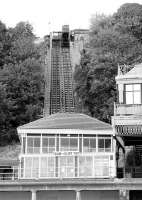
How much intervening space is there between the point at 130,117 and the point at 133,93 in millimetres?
2404

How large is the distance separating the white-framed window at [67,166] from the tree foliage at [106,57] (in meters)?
13.2

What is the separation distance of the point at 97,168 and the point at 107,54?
17907 millimetres

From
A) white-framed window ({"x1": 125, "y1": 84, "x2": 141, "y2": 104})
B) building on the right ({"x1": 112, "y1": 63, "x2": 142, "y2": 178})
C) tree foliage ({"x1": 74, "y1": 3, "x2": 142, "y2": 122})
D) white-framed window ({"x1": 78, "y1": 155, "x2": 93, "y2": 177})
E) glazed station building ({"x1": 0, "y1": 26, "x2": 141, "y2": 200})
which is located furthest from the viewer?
tree foliage ({"x1": 74, "y1": 3, "x2": 142, "y2": 122})

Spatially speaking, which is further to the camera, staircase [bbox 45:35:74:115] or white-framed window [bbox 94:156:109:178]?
staircase [bbox 45:35:74:115]

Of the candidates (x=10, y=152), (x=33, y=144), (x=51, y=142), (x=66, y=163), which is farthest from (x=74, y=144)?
(x=10, y=152)

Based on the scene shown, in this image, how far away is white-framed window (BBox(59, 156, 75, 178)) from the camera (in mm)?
38531

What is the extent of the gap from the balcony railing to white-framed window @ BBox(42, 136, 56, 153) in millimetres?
4532

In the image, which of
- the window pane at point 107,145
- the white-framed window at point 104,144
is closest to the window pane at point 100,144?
the white-framed window at point 104,144

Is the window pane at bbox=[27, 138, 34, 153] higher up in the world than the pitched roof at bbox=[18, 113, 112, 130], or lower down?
lower down

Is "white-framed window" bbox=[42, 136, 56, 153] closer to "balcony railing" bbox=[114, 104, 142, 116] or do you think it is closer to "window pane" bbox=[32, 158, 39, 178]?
"window pane" bbox=[32, 158, 39, 178]

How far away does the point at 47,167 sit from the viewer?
126ft

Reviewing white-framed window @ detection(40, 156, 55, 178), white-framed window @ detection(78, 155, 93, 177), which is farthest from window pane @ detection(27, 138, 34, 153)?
white-framed window @ detection(78, 155, 93, 177)

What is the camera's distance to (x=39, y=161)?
127 feet

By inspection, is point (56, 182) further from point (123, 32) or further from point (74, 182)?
point (123, 32)
